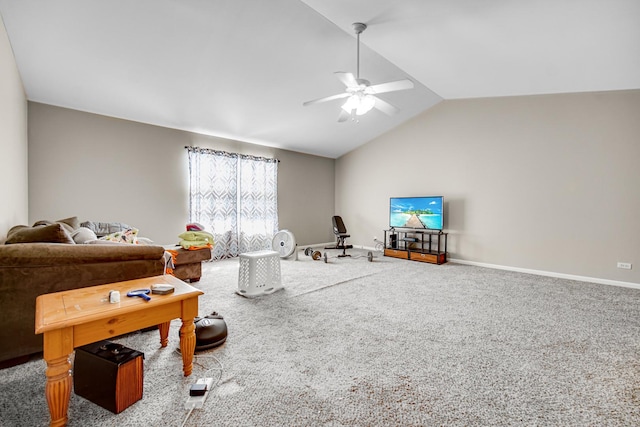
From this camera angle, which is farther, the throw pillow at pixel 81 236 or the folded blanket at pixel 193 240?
the folded blanket at pixel 193 240

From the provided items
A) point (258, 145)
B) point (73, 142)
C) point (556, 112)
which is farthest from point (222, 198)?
point (556, 112)

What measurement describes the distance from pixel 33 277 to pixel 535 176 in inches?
239

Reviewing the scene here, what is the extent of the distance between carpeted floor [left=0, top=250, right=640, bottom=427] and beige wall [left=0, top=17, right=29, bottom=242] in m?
1.67

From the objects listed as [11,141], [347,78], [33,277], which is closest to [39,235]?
[33,277]

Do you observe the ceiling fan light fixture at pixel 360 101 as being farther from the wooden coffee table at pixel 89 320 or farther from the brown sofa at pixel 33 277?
the brown sofa at pixel 33 277

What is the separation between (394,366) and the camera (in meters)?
1.91

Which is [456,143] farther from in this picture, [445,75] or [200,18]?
[200,18]

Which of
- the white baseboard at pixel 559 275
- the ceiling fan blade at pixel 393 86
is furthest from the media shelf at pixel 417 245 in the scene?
the ceiling fan blade at pixel 393 86

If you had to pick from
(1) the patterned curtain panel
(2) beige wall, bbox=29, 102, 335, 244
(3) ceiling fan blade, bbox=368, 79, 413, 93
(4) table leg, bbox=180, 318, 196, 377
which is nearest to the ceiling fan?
(3) ceiling fan blade, bbox=368, 79, 413, 93

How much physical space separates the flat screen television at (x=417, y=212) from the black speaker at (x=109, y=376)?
199 inches

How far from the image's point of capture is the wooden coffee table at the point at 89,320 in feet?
4.09

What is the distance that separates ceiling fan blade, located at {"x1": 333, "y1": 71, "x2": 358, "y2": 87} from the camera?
2.82 m

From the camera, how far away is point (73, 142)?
4102 millimetres

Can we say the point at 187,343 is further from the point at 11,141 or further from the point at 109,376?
the point at 11,141
